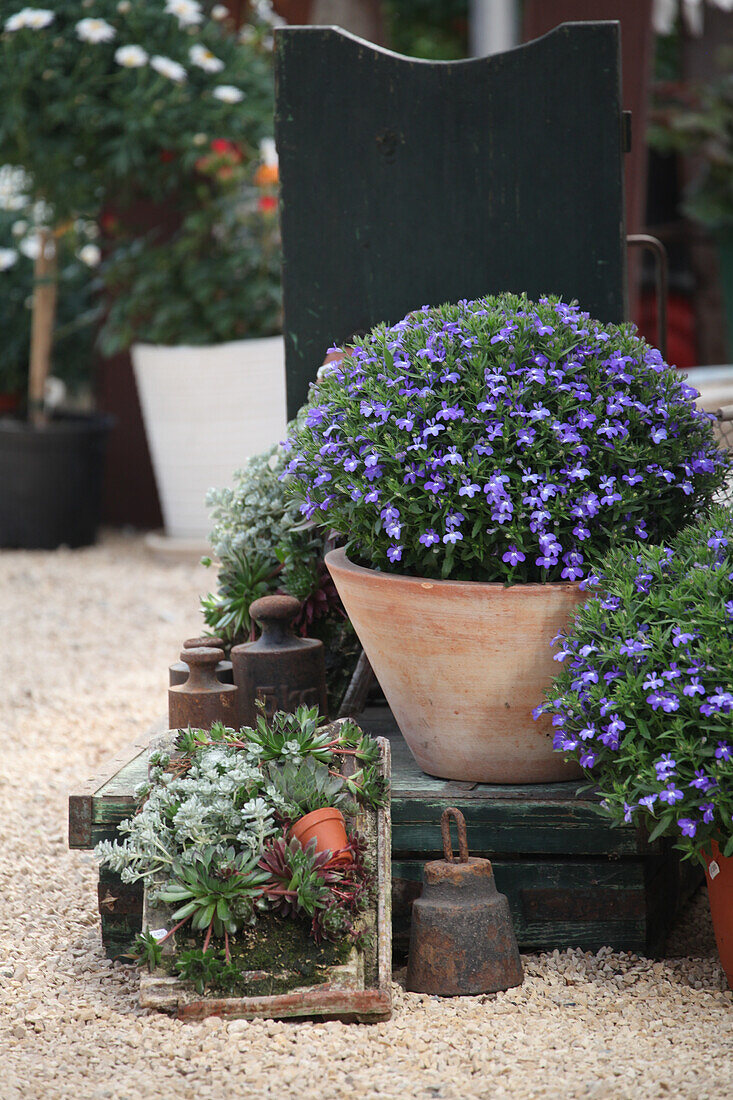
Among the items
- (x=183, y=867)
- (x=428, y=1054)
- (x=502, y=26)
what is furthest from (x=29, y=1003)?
(x=502, y=26)

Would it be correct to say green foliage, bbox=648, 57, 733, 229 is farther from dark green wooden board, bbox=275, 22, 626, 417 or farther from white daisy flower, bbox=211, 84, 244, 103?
dark green wooden board, bbox=275, 22, 626, 417

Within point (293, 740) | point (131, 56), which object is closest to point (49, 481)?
point (131, 56)

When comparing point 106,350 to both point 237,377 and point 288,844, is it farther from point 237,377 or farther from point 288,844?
point 288,844

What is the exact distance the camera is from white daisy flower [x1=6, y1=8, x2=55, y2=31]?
16.9 feet

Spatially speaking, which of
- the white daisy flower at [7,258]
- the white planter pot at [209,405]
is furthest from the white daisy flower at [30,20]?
the white planter pot at [209,405]

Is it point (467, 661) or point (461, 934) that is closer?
point (461, 934)

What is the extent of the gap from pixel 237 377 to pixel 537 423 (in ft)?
12.3

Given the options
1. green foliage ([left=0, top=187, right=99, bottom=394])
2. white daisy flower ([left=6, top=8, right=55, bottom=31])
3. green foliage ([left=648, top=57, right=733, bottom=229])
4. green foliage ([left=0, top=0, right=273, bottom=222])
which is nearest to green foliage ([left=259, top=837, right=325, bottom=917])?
green foliage ([left=0, top=0, right=273, bottom=222])

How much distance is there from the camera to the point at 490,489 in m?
1.91

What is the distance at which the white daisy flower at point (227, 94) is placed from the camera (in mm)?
5387

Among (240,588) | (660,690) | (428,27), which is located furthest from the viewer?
(428,27)

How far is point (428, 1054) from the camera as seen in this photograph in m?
1.72

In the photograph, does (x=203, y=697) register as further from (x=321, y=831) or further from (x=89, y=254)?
(x=89, y=254)

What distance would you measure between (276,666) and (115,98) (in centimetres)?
392
